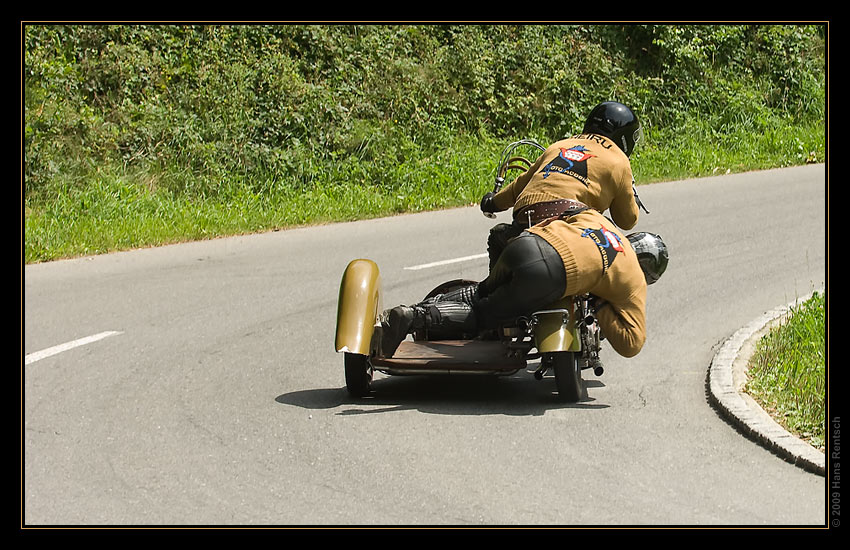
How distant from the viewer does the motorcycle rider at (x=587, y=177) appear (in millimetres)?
7109

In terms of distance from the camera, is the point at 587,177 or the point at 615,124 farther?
the point at 615,124

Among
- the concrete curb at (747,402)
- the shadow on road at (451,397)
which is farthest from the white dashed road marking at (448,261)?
the shadow on road at (451,397)

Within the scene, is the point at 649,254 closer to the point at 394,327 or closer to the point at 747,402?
the point at 747,402

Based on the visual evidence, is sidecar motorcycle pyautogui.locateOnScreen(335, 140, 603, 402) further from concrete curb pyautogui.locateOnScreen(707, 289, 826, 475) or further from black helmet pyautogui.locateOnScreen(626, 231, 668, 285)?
concrete curb pyautogui.locateOnScreen(707, 289, 826, 475)

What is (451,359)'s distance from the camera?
22.2 ft

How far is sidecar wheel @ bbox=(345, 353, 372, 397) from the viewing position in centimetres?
689

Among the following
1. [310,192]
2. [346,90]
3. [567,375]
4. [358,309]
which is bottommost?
[567,375]

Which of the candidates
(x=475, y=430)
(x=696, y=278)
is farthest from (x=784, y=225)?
(x=475, y=430)

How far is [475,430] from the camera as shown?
251 inches

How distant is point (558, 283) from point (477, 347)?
0.78 meters

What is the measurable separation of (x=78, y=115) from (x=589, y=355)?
11.2 m

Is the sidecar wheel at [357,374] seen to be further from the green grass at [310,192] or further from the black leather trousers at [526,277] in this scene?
the green grass at [310,192]

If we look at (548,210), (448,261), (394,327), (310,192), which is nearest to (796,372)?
(548,210)

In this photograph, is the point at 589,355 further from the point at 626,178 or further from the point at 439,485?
the point at 439,485
